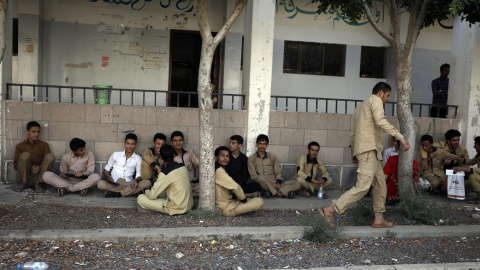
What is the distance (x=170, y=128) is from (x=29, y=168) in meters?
2.30

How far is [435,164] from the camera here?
7.52 m

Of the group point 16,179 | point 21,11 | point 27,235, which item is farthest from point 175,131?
point 21,11

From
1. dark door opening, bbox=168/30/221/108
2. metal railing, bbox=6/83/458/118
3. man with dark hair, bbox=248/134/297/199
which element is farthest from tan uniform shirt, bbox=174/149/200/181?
dark door opening, bbox=168/30/221/108

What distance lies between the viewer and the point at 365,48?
397 inches

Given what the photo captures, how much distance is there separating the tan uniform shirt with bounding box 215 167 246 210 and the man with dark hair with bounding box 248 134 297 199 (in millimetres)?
1360

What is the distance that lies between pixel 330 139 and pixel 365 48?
3369 millimetres

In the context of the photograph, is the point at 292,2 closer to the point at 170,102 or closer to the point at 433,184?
the point at 170,102

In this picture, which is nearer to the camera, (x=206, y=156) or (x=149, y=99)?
(x=206, y=156)

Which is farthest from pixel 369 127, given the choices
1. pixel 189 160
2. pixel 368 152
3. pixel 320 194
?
pixel 189 160

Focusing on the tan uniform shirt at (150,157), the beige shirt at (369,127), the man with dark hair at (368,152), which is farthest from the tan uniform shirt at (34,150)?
the beige shirt at (369,127)

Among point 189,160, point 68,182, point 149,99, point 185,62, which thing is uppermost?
point 185,62

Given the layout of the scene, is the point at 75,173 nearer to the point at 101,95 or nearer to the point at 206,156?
the point at 101,95

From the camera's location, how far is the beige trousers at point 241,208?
538cm

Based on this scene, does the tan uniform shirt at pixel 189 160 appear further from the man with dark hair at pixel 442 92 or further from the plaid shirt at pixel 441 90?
the plaid shirt at pixel 441 90
